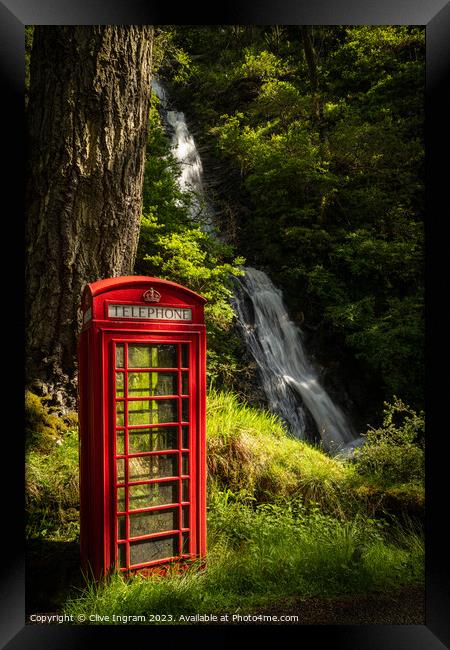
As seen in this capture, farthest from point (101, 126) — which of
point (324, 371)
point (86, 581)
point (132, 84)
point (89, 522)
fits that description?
point (324, 371)

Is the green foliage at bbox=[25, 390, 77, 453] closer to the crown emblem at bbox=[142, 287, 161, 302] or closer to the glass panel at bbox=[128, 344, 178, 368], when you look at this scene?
the glass panel at bbox=[128, 344, 178, 368]

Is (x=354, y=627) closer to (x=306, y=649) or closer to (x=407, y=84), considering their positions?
(x=306, y=649)

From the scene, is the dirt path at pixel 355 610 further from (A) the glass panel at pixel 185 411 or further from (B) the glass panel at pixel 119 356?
(B) the glass panel at pixel 119 356

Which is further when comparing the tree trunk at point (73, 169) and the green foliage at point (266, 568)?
the tree trunk at point (73, 169)

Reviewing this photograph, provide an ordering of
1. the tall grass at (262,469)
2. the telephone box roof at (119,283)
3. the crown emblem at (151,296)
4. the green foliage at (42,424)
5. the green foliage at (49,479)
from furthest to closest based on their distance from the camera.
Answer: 1. the tall grass at (262,469)
2. the green foliage at (42,424)
3. the green foliage at (49,479)
4. the crown emblem at (151,296)
5. the telephone box roof at (119,283)

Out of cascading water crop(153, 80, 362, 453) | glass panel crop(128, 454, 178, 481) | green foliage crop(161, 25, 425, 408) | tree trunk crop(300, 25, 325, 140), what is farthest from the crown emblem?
tree trunk crop(300, 25, 325, 140)

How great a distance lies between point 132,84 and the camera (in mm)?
3973

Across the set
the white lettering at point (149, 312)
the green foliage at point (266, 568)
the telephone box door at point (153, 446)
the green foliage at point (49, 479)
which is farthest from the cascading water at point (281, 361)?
the telephone box door at point (153, 446)

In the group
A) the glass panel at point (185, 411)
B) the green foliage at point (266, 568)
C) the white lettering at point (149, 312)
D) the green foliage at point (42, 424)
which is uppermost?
the white lettering at point (149, 312)

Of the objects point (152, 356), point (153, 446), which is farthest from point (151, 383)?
point (153, 446)

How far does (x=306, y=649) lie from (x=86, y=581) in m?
1.46

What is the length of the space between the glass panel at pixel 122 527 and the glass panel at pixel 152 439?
392 millimetres
